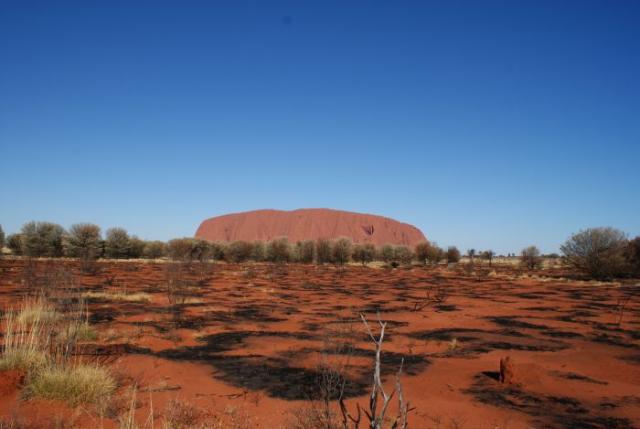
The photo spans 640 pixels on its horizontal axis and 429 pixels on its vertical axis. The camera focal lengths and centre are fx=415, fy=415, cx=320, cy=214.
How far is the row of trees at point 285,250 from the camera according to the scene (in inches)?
1240

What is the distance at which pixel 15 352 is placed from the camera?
5.64 meters

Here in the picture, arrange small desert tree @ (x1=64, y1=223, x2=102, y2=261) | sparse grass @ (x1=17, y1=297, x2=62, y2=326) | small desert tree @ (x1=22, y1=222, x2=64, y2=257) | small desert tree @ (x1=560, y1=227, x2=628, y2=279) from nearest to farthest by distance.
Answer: sparse grass @ (x1=17, y1=297, x2=62, y2=326) < small desert tree @ (x1=560, y1=227, x2=628, y2=279) < small desert tree @ (x1=22, y1=222, x2=64, y2=257) < small desert tree @ (x1=64, y1=223, x2=102, y2=261)

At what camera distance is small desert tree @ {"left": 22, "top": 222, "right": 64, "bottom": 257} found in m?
43.6

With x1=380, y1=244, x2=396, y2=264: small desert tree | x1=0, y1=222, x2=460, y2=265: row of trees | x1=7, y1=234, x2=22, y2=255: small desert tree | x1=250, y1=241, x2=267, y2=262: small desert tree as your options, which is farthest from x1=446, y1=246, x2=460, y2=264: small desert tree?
x1=7, y1=234, x2=22, y2=255: small desert tree

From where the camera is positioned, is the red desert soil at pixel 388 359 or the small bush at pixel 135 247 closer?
the red desert soil at pixel 388 359

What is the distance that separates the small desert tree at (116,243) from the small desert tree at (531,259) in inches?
1942

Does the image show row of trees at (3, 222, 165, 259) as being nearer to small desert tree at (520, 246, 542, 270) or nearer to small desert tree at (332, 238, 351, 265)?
small desert tree at (332, 238, 351, 265)

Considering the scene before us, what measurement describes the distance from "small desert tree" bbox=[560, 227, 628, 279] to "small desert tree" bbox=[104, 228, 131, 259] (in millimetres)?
48512

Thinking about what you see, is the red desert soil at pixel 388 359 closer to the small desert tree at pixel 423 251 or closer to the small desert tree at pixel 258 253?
the small desert tree at pixel 258 253

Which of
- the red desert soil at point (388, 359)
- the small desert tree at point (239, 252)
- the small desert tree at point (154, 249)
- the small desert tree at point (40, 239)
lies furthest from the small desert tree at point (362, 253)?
the red desert soil at point (388, 359)

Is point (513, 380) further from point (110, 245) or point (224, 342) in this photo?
point (110, 245)

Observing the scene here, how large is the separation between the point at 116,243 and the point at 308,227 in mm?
99150

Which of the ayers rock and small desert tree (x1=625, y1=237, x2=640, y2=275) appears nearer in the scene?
small desert tree (x1=625, y1=237, x2=640, y2=275)

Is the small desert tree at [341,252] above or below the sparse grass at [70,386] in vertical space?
above
